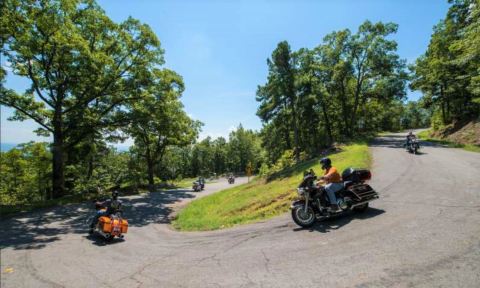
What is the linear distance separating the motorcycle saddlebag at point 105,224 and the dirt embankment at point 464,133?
2820cm

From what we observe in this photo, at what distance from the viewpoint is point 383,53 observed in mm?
33938

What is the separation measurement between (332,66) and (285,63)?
12.5m

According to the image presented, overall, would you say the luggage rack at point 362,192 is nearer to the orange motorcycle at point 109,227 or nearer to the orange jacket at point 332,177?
the orange jacket at point 332,177

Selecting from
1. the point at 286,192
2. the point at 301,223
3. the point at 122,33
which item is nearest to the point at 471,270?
the point at 301,223

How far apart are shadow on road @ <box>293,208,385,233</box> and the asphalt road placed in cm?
3

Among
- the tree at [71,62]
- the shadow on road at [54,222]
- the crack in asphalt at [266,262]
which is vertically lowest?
the shadow on road at [54,222]

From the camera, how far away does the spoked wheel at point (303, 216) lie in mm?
7766

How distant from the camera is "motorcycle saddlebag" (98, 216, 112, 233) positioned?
359 inches

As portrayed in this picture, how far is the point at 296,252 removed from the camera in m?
6.07

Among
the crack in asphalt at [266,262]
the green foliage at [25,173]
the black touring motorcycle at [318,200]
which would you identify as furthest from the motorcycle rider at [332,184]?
the green foliage at [25,173]

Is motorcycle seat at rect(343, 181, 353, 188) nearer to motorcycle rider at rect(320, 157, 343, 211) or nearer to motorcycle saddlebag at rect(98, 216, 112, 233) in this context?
motorcycle rider at rect(320, 157, 343, 211)

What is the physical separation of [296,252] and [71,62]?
18791 mm

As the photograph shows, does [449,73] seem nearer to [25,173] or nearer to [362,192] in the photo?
[362,192]

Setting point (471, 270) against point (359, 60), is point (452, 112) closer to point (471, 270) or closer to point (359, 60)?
point (359, 60)
